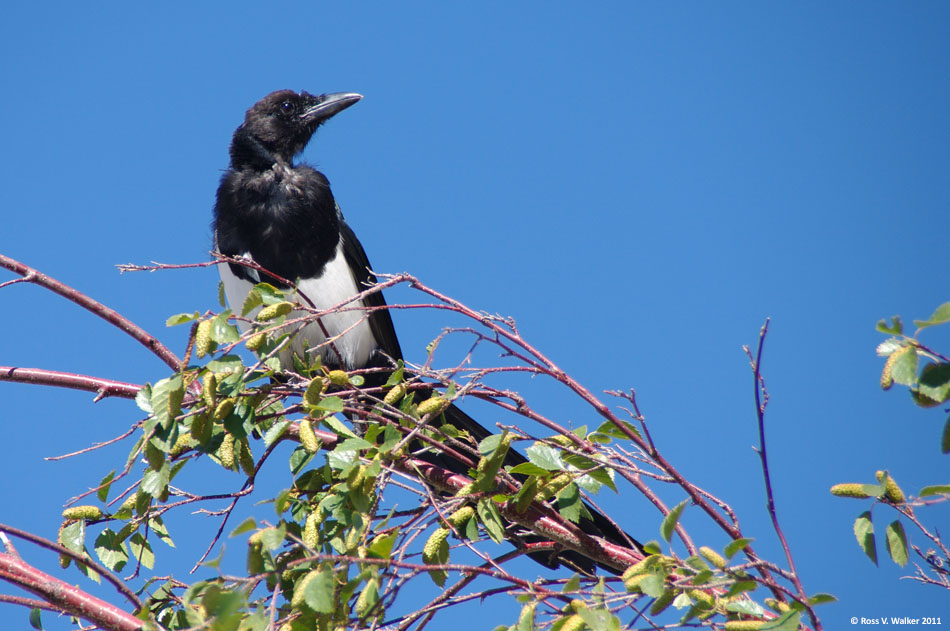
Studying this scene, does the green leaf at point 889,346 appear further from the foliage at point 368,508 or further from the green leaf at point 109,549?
the green leaf at point 109,549

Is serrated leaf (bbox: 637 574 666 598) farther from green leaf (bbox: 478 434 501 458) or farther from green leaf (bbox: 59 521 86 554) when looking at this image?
green leaf (bbox: 59 521 86 554)

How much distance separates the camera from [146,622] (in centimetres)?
158

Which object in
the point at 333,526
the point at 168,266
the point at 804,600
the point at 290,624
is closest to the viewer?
the point at 804,600

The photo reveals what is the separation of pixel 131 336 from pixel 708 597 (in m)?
1.76

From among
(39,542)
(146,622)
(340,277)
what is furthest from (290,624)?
(340,277)

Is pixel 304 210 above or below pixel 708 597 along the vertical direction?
above

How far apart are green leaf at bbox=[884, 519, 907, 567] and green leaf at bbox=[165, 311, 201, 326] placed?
1.39m

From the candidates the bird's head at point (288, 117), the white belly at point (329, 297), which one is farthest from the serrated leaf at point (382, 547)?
the bird's head at point (288, 117)

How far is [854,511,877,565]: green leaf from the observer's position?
1569 millimetres

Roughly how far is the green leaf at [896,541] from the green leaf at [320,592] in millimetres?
987

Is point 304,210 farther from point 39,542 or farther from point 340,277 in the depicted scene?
point 39,542

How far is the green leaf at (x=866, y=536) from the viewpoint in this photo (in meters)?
1.57

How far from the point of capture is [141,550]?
2270 millimetres

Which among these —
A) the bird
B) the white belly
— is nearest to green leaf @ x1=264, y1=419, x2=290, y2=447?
the bird
